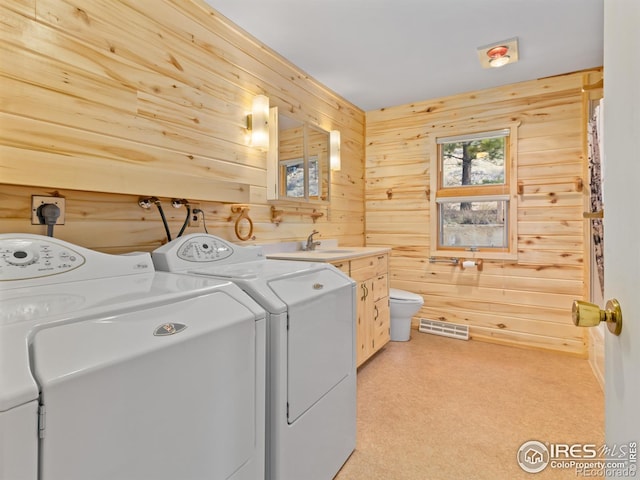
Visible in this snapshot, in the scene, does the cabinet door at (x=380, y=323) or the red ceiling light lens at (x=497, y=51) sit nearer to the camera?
the red ceiling light lens at (x=497, y=51)

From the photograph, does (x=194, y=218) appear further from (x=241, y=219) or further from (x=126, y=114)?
(x=126, y=114)

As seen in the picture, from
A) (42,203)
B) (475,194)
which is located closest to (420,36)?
(475,194)

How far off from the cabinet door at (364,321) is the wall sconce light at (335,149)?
3.87 feet

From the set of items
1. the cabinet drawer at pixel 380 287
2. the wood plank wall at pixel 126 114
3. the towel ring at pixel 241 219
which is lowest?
the cabinet drawer at pixel 380 287

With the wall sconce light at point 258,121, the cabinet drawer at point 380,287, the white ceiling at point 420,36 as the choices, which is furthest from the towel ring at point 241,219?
the white ceiling at point 420,36

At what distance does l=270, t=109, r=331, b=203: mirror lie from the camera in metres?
2.43

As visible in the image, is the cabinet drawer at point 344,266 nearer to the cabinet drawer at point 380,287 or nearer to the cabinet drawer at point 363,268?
the cabinet drawer at point 363,268

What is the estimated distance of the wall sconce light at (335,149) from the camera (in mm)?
3113

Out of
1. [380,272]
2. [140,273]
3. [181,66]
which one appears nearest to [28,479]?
[140,273]

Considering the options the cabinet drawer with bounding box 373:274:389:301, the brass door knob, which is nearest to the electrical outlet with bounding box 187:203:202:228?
the cabinet drawer with bounding box 373:274:389:301

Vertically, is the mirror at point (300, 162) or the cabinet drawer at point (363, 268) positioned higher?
the mirror at point (300, 162)

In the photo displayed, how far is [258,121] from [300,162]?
518 millimetres

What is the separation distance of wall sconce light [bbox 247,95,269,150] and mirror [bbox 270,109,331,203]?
0.14 metres

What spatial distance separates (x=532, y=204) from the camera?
2939 mm
